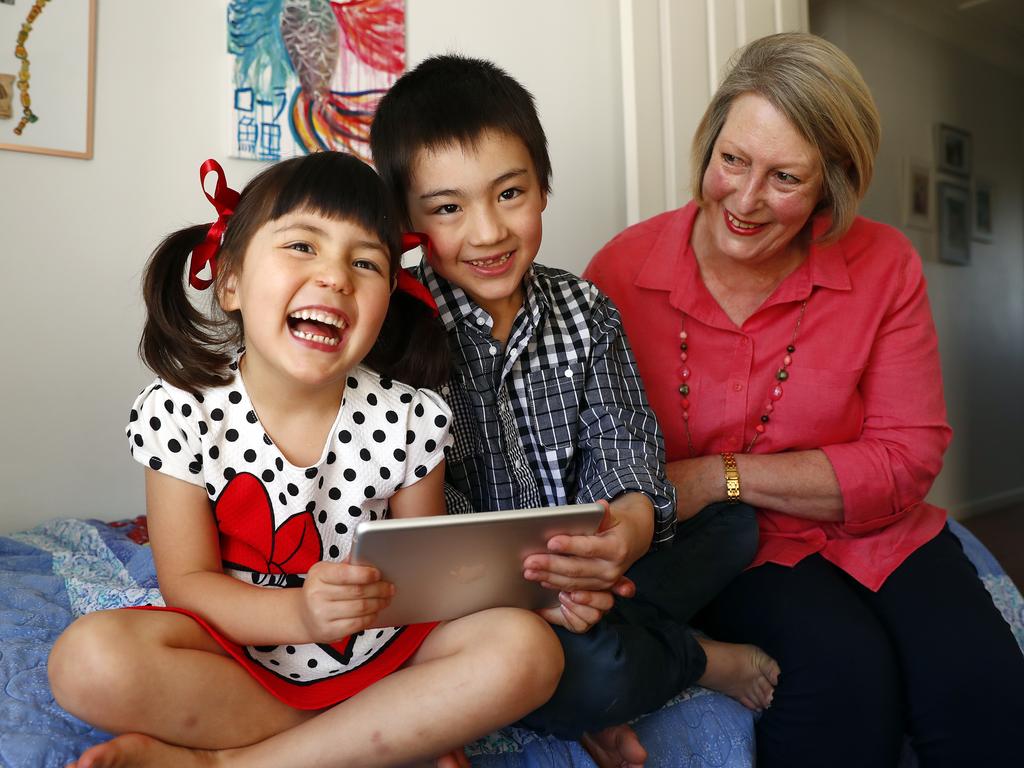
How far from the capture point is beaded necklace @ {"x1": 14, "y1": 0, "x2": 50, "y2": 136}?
1.78 meters

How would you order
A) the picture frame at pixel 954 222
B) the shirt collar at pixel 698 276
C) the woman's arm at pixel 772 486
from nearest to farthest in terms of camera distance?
the woman's arm at pixel 772 486 → the shirt collar at pixel 698 276 → the picture frame at pixel 954 222

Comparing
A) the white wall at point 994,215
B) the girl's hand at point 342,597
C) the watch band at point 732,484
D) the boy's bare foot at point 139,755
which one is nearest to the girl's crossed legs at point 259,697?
the boy's bare foot at point 139,755

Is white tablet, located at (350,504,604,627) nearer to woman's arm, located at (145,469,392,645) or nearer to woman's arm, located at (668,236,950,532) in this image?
woman's arm, located at (145,469,392,645)

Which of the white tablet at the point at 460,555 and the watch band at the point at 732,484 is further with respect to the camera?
the watch band at the point at 732,484

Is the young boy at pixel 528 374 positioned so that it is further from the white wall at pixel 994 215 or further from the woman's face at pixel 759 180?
the white wall at pixel 994 215

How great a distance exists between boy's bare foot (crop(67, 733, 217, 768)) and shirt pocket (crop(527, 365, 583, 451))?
630 mm

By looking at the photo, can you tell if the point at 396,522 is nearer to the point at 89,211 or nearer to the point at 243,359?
the point at 243,359

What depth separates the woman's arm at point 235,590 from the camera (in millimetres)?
878

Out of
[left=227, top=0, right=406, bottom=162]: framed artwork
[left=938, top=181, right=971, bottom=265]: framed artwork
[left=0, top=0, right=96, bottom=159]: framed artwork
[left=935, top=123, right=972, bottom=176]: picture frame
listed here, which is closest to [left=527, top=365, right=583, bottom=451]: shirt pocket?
[left=227, top=0, right=406, bottom=162]: framed artwork

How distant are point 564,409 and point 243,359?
0.47m

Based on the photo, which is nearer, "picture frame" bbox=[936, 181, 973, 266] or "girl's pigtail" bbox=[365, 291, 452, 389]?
"girl's pigtail" bbox=[365, 291, 452, 389]

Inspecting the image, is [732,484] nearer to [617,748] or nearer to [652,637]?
[652,637]

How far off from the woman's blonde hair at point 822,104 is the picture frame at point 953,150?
11.1ft

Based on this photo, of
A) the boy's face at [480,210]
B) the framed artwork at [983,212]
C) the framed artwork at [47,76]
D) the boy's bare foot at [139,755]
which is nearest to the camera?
the boy's bare foot at [139,755]
